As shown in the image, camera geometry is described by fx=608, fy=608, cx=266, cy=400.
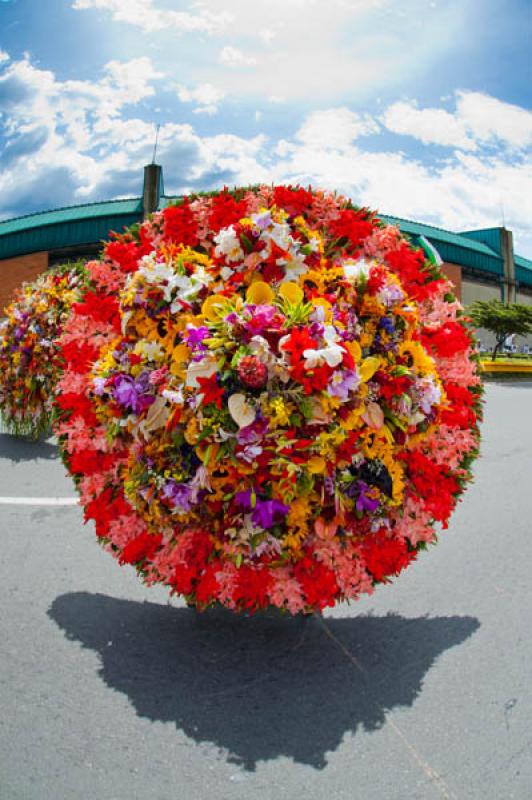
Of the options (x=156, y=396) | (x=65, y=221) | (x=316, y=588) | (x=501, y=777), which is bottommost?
(x=501, y=777)

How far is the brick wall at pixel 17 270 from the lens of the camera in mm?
38500

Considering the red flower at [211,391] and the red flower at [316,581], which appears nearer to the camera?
the red flower at [211,391]

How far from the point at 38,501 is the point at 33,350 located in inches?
113

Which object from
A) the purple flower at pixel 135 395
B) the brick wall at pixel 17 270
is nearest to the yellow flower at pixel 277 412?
the purple flower at pixel 135 395

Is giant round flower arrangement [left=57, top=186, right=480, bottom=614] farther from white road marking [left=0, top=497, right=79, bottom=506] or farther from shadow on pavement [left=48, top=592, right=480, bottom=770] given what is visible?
white road marking [left=0, top=497, right=79, bottom=506]

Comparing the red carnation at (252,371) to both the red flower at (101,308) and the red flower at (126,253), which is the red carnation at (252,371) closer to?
the red flower at (101,308)

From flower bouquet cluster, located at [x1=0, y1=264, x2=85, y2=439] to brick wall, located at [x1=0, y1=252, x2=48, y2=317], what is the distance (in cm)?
3244

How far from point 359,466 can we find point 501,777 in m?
1.28

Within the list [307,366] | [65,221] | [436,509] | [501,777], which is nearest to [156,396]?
→ [307,366]

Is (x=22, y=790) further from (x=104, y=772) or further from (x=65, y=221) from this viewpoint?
(x=65, y=221)

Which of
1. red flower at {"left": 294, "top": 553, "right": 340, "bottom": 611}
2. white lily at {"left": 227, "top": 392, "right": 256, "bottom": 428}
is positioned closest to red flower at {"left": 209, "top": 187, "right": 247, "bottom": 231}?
white lily at {"left": 227, "top": 392, "right": 256, "bottom": 428}

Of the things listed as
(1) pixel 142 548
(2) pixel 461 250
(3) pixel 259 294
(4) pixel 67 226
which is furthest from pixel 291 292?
(2) pixel 461 250

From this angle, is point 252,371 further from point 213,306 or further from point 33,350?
point 33,350

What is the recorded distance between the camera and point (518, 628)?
11.0ft
